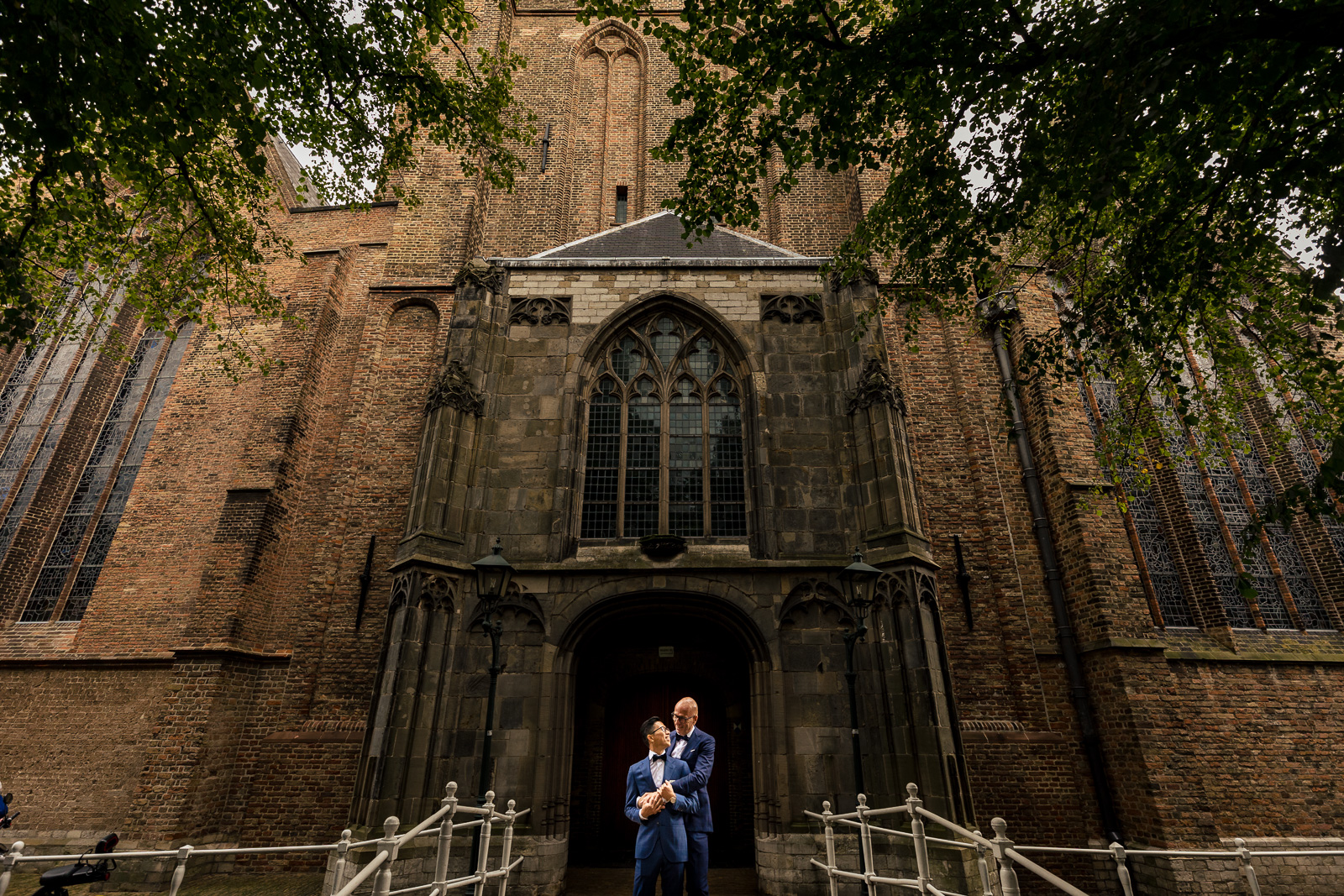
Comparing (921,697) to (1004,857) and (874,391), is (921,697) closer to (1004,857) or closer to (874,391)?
(1004,857)

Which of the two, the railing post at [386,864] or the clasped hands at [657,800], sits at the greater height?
the clasped hands at [657,800]

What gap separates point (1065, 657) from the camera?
9.52 metres

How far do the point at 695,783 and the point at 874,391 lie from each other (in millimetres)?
6634

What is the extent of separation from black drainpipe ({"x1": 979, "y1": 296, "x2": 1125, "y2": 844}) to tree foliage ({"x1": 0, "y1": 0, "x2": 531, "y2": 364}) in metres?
9.18

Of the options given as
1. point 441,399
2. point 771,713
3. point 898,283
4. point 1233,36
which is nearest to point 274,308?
point 441,399

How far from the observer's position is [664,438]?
32.3 ft

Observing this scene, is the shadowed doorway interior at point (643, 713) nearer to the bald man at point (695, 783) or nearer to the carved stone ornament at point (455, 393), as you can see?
the carved stone ornament at point (455, 393)

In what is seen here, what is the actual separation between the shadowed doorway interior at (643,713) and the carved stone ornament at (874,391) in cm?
400

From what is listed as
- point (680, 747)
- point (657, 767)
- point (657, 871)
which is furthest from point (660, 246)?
point (657, 871)

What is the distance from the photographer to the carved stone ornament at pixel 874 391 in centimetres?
914

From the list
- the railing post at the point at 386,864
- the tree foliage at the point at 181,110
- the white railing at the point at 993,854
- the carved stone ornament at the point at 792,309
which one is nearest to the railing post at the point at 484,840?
the railing post at the point at 386,864

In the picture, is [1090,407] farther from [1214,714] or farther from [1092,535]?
[1214,714]

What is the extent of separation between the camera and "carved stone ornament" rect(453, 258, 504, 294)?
1037cm

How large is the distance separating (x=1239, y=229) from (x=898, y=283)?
6.13m
